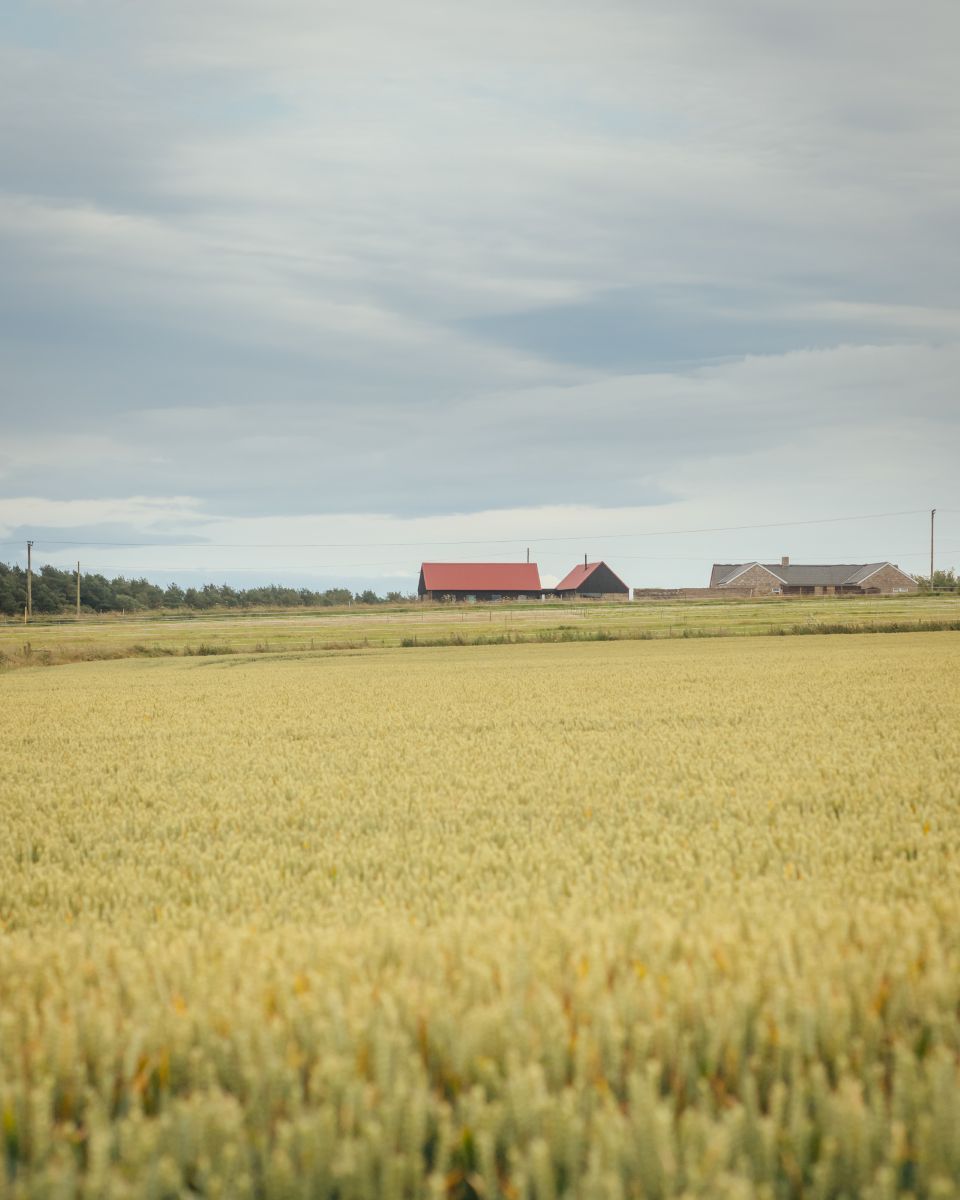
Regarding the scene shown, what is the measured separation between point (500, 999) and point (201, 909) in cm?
237

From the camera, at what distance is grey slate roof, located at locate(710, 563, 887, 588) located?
415 feet

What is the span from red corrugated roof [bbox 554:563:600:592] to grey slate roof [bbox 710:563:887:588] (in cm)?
2152

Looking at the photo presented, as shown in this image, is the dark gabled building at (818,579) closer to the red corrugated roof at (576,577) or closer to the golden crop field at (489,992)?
the red corrugated roof at (576,577)

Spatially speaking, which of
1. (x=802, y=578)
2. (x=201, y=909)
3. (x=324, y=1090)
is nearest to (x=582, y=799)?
(x=201, y=909)

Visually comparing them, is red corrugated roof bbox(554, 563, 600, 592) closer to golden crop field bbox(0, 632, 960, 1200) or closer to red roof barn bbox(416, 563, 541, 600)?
red roof barn bbox(416, 563, 541, 600)

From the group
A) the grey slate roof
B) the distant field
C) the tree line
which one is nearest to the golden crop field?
the distant field

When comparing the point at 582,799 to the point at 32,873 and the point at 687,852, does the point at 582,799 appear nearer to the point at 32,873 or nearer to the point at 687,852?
the point at 687,852

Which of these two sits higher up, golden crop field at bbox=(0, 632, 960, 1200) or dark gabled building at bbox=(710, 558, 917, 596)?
dark gabled building at bbox=(710, 558, 917, 596)

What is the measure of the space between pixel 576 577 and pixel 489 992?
122612mm

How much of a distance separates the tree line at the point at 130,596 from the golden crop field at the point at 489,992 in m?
101

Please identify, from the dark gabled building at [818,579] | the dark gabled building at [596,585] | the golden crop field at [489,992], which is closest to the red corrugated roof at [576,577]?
the dark gabled building at [596,585]

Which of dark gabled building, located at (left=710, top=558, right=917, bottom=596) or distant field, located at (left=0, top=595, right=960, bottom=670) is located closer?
distant field, located at (left=0, top=595, right=960, bottom=670)

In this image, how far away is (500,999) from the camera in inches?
106

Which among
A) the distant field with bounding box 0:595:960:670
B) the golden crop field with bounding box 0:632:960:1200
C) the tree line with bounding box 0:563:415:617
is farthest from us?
the tree line with bounding box 0:563:415:617
